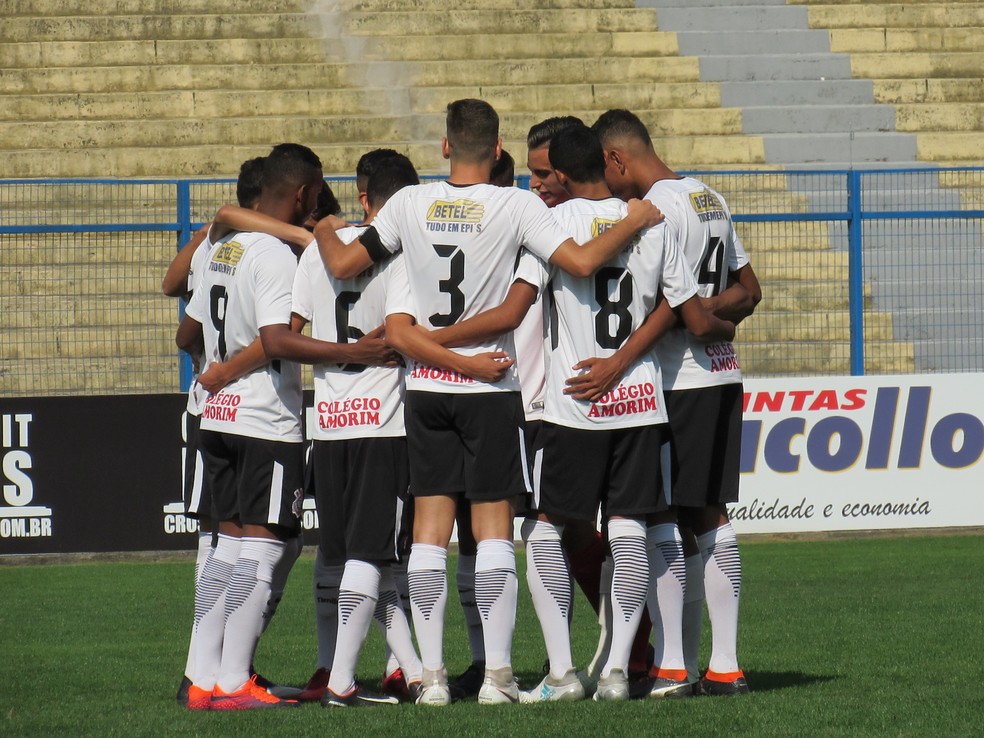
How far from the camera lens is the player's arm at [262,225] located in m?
5.70

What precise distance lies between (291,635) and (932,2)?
1503 cm

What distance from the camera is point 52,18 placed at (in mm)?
18516

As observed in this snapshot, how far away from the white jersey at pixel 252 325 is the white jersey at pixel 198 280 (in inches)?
7.4

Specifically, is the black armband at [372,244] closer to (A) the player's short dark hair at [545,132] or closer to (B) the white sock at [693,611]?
(A) the player's short dark hair at [545,132]

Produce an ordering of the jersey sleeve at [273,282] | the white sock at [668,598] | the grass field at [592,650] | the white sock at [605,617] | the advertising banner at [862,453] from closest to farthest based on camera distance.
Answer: the grass field at [592,650] → the white sock at [668,598] → the jersey sleeve at [273,282] → the white sock at [605,617] → the advertising banner at [862,453]

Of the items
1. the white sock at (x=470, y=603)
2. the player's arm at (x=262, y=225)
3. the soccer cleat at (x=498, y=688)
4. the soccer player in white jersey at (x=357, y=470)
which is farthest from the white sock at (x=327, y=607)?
the player's arm at (x=262, y=225)

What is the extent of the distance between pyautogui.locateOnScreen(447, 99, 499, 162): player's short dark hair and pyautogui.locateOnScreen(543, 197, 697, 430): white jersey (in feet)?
1.33

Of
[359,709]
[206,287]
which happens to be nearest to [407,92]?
[206,287]

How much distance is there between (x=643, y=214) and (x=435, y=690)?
6.18 ft

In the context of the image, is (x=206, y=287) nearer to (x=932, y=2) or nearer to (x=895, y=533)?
(x=895, y=533)

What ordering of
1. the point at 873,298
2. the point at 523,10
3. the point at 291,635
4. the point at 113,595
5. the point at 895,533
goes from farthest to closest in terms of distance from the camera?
the point at 523,10, the point at 873,298, the point at 895,533, the point at 113,595, the point at 291,635

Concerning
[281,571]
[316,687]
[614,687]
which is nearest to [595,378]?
[614,687]

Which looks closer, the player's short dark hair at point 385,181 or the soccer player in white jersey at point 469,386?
the soccer player in white jersey at point 469,386

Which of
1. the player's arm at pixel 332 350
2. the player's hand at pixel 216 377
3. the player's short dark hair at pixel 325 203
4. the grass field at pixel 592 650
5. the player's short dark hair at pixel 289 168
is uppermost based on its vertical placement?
the player's short dark hair at pixel 289 168
